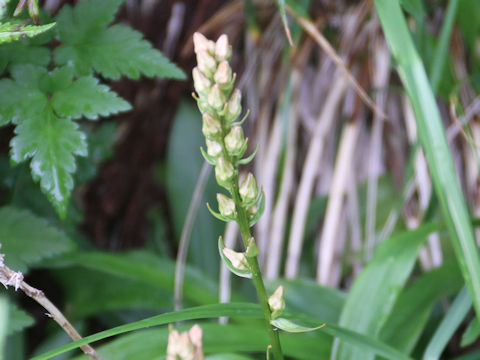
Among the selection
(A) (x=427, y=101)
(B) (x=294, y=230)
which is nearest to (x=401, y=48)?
(A) (x=427, y=101)

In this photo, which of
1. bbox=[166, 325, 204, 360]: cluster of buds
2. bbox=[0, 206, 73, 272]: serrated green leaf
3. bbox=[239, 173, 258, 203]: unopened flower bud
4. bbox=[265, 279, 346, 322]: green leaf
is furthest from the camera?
bbox=[265, 279, 346, 322]: green leaf

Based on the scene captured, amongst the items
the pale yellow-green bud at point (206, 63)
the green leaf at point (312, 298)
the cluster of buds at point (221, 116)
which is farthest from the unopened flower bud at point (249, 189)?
the green leaf at point (312, 298)

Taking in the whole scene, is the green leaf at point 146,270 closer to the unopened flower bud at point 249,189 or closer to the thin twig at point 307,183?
the thin twig at point 307,183

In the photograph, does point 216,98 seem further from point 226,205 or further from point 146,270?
point 146,270

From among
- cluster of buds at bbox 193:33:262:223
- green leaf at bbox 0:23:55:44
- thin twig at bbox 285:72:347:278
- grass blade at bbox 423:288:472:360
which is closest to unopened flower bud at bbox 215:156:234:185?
cluster of buds at bbox 193:33:262:223

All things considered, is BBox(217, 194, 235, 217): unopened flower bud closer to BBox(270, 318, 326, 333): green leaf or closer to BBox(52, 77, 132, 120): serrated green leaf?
BBox(270, 318, 326, 333): green leaf

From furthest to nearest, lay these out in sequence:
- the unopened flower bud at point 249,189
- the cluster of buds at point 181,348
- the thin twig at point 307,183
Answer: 1. the thin twig at point 307,183
2. the unopened flower bud at point 249,189
3. the cluster of buds at point 181,348
